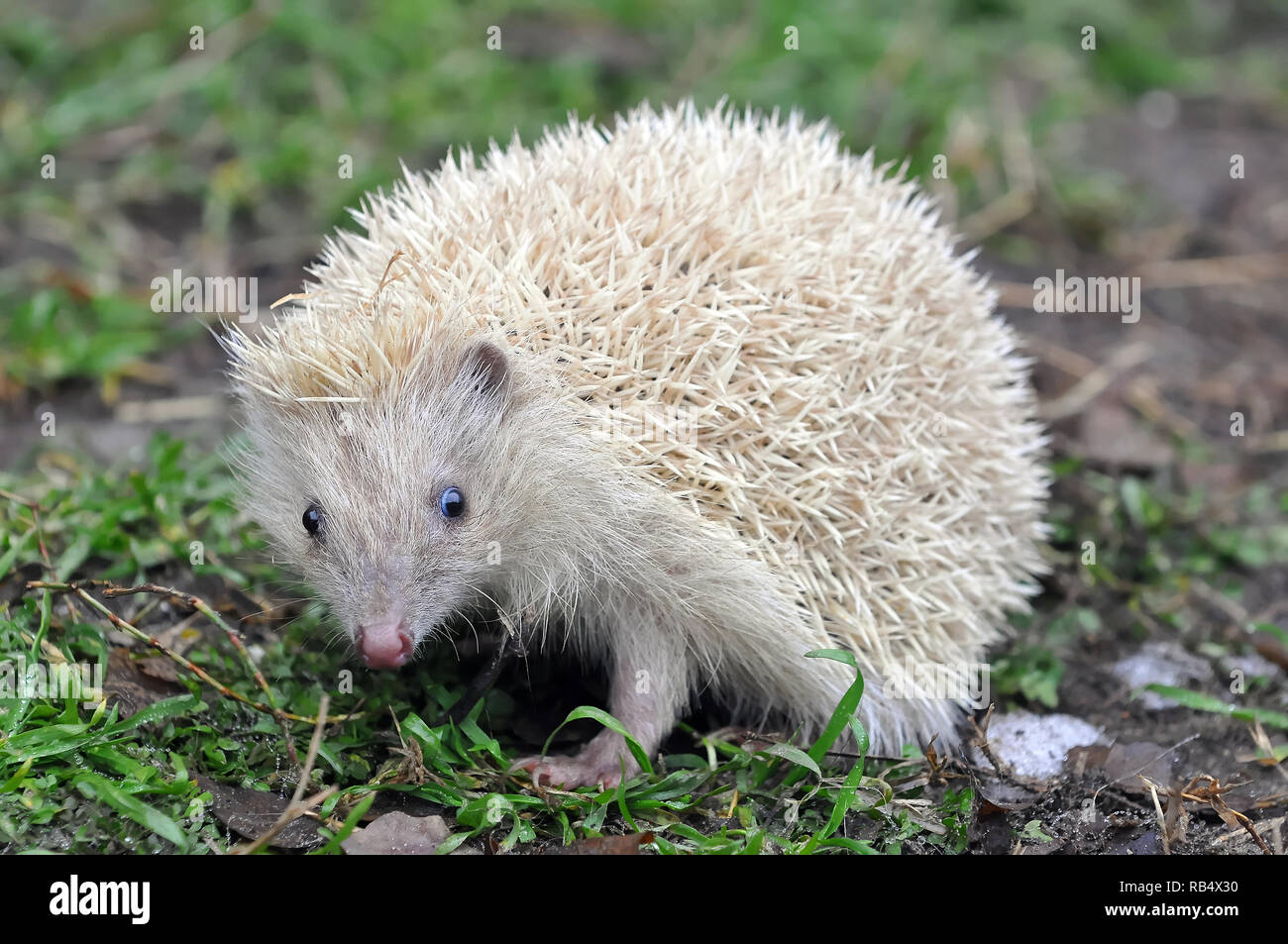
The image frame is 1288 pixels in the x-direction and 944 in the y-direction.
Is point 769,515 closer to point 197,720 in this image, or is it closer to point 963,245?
point 197,720

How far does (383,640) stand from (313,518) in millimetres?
512

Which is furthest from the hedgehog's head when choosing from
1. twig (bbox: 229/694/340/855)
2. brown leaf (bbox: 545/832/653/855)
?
brown leaf (bbox: 545/832/653/855)

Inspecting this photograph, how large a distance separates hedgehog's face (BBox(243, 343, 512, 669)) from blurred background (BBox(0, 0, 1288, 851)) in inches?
25.5

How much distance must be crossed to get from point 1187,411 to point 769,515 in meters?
3.73

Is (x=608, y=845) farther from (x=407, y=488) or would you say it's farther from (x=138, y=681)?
(x=138, y=681)

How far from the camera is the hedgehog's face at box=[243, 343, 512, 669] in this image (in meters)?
3.72

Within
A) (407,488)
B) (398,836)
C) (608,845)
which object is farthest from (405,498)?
(608,845)

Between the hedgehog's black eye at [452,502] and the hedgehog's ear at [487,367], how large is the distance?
13.4 inches

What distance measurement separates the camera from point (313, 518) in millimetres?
3881

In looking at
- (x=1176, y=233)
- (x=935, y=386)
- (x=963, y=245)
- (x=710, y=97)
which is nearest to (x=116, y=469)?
(x=935, y=386)

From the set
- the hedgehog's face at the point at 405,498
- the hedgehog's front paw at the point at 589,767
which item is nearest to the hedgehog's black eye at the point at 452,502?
the hedgehog's face at the point at 405,498

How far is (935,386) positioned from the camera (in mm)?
→ 4312

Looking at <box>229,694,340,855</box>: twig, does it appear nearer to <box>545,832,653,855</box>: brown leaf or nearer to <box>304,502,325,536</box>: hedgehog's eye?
<box>304,502,325,536</box>: hedgehog's eye

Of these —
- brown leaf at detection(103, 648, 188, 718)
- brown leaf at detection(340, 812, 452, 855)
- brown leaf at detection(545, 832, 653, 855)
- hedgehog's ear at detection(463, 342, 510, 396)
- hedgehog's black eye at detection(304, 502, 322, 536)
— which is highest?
hedgehog's ear at detection(463, 342, 510, 396)
